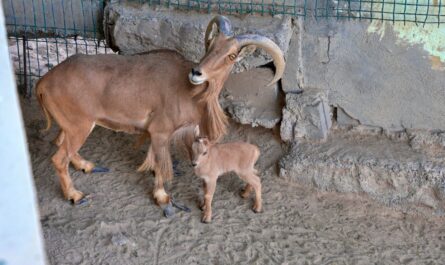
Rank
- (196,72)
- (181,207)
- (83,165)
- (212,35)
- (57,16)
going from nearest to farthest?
(196,72) < (212,35) < (181,207) < (83,165) < (57,16)

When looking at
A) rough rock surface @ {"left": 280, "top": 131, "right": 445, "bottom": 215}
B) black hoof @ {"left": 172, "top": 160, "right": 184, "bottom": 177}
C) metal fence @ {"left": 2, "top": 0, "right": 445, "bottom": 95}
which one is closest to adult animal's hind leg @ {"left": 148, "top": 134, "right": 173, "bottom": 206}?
black hoof @ {"left": 172, "top": 160, "right": 184, "bottom": 177}

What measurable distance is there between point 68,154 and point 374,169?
97.1 inches

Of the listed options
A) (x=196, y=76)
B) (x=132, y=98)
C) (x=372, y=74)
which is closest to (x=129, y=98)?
(x=132, y=98)

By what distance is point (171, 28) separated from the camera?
205 inches

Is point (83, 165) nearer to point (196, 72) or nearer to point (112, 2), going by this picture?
point (112, 2)

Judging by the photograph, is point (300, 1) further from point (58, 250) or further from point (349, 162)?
point (58, 250)

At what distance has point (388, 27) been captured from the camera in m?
4.98

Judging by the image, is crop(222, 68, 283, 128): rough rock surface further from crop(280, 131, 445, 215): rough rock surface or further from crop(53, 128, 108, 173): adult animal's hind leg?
crop(53, 128, 108, 173): adult animal's hind leg

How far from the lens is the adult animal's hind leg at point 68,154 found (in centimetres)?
480

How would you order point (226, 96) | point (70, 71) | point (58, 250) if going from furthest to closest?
point (226, 96), point (70, 71), point (58, 250)

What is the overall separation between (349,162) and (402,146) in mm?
505

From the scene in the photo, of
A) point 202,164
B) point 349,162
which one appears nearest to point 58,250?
point 202,164

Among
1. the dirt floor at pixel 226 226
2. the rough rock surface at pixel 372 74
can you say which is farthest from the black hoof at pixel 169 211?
the rough rock surface at pixel 372 74

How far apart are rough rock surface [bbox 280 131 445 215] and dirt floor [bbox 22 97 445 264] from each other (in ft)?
0.34
